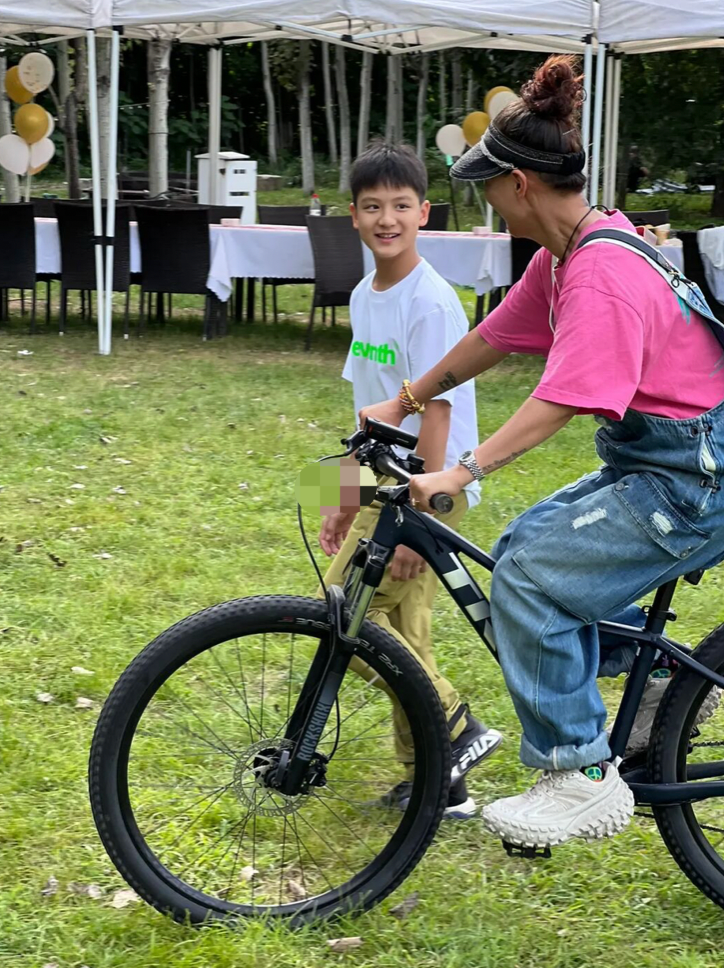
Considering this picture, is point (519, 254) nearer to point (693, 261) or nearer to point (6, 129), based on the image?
point (693, 261)

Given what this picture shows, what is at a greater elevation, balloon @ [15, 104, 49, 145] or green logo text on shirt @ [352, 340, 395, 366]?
balloon @ [15, 104, 49, 145]

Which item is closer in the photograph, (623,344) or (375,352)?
(623,344)

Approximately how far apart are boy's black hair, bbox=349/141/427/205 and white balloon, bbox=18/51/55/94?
12444mm

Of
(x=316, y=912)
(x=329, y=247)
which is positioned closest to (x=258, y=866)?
(x=316, y=912)

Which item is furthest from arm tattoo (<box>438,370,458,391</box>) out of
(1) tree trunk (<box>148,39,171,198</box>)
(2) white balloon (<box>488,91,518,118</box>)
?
(1) tree trunk (<box>148,39,171,198</box>)

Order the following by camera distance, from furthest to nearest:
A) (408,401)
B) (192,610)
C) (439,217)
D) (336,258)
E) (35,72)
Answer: (35,72)
(439,217)
(336,258)
(192,610)
(408,401)

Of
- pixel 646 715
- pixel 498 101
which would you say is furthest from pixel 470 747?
pixel 498 101

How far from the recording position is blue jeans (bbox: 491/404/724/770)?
2.52 m

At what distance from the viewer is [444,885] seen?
306 cm

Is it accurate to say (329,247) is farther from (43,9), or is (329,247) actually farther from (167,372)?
(43,9)

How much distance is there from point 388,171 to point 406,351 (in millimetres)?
480

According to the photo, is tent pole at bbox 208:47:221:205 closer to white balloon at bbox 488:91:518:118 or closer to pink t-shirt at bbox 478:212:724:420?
white balloon at bbox 488:91:518:118

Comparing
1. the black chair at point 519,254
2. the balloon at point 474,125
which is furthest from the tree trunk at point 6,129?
the black chair at point 519,254

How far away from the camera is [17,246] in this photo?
1052 cm
